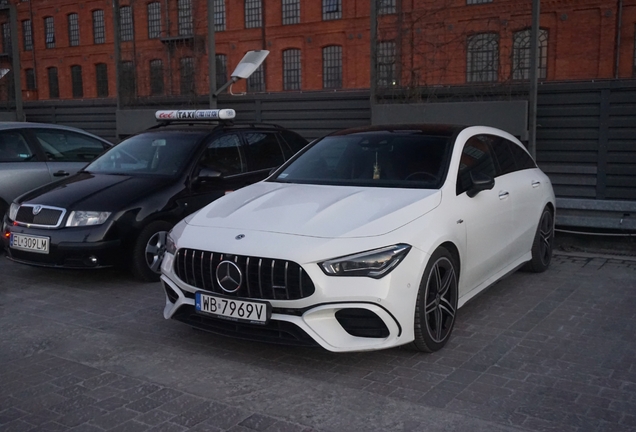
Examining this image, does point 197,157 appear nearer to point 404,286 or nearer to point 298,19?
point 404,286

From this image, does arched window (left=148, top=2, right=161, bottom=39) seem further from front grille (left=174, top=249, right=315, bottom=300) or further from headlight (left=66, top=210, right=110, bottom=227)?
front grille (left=174, top=249, right=315, bottom=300)

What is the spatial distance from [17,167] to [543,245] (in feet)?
21.8

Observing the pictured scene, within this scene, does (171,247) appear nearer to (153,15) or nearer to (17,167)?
(17,167)

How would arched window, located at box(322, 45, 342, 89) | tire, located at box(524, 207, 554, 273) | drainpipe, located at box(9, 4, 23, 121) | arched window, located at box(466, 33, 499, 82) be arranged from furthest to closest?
arched window, located at box(322, 45, 342, 89) < drainpipe, located at box(9, 4, 23, 121) < arched window, located at box(466, 33, 499, 82) < tire, located at box(524, 207, 554, 273)

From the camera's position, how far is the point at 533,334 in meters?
5.26

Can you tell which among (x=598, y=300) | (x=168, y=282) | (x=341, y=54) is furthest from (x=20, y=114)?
(x=341, y=54)

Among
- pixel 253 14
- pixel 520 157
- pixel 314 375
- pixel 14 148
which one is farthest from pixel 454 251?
pixel 253 14

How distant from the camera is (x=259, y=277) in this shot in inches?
174

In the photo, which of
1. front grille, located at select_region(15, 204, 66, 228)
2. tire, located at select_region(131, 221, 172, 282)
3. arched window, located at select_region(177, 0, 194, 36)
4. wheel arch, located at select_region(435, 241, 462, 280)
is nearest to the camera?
wheel arch, located at select_region(435, 241, 462, 280)

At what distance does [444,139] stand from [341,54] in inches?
1319

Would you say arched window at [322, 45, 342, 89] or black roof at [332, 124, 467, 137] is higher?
arched window at [322, 45, 342, 89]

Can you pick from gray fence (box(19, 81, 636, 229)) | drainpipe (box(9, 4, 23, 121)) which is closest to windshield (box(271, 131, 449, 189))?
gray fence (box(19, 81, 636, 229))

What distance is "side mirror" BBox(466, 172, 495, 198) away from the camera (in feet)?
17.6

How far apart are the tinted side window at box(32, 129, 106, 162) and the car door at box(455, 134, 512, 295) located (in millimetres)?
5778
